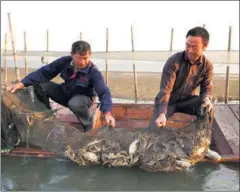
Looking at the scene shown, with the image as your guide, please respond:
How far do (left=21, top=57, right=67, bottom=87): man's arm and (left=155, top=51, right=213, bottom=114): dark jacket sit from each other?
1.36 meters

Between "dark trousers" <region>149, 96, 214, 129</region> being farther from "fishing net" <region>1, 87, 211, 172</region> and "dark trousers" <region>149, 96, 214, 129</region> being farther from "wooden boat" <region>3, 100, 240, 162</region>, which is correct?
"wooden boat" <region>3, 100, 240, 162</region>

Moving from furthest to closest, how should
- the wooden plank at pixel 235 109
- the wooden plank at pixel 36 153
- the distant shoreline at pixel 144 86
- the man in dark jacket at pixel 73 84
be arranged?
the distant shoreline at pixel 144 86 → the wooden plank at pixel 235 109 → the wooden plank at pixel 36 153 → the man in dark jacket at pixel 73 84

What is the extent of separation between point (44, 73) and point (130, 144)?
1.56 m

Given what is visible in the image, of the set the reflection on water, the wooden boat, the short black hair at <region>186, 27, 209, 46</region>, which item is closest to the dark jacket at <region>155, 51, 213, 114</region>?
the short black hair at <region>186, 27, 209, 46</region>

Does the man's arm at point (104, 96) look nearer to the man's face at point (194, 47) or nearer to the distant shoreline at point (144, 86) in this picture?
the man's face at point (194, 47)

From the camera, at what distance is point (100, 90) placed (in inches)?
171

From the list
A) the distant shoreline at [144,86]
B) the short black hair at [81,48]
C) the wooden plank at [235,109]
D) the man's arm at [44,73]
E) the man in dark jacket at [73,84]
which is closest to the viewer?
the short black hair at [81,48]

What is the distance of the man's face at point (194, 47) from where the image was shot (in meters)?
3.96

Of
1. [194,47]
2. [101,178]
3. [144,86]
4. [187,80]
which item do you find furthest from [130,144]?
[144,86]

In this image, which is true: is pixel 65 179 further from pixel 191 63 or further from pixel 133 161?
pixel 191 63

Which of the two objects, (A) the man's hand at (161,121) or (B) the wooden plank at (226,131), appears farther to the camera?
(B) the wooden plank at (226,131)

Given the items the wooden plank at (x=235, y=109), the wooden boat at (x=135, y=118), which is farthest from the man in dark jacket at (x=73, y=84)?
the wooden plank at (x=235, y=109)

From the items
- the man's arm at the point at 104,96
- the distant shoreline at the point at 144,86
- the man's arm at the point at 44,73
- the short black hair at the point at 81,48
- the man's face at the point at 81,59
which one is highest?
the short black hair at the point at 81,48

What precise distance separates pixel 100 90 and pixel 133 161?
937mm
